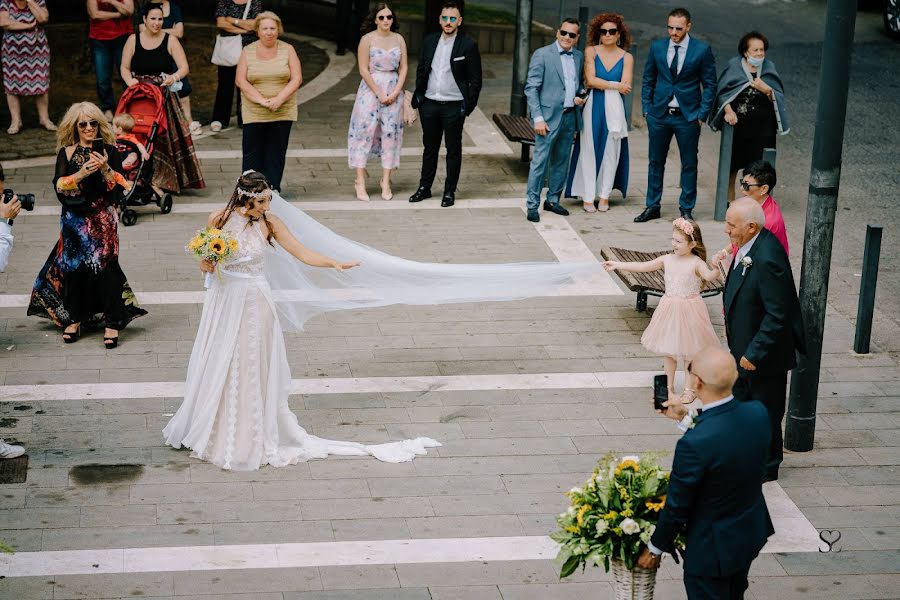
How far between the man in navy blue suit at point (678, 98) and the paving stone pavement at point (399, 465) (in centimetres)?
116

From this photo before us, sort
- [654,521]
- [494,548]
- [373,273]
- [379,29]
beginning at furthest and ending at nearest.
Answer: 1. [379,29]
2. [373,273]
3. [494,548]
4. [654,521]

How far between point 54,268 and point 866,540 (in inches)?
262

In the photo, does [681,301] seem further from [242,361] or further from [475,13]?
[475,13]

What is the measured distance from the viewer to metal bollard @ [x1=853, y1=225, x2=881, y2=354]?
10.4 meters

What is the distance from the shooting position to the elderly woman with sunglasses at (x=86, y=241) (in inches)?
401

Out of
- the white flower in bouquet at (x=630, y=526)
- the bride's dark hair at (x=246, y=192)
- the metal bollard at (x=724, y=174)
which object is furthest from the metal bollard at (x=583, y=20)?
the white flower in bouquet at (x=630, y=526)

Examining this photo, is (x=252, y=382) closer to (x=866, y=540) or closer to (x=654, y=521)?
(x=654, y=521)

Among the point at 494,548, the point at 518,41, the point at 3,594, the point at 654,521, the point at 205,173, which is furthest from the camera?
the point at 518,41

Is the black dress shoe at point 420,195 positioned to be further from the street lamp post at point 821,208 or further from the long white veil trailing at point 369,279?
the street lamp post at point 821,208

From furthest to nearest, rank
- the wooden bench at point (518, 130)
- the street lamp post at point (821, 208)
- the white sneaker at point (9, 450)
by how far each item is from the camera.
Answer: the wooden bench at point (518, 130)
the white sneaker at point (9, 450)
the street lamp post at point (821, 208)

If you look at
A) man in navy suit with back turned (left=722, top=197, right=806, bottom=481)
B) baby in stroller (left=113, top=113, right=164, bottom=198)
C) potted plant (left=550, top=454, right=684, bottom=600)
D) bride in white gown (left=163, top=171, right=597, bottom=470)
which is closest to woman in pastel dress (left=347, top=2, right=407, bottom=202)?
baby in stroller (left=113, top=113, right=164, bottom=198)

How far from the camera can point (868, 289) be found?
34.4ft

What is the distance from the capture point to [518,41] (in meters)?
17.3

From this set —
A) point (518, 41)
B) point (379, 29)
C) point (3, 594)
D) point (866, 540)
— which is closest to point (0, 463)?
point (3, 594)
